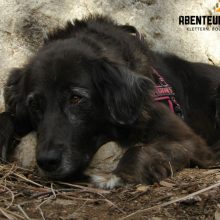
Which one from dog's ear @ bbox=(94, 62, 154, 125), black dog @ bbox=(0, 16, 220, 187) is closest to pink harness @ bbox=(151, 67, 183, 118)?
black dog @ bbox=(0, 16, 220, 187)

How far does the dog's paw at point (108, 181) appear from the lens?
3.75m

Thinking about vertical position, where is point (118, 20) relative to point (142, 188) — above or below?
above

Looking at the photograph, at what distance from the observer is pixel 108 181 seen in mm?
3771

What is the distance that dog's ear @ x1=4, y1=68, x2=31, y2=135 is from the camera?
4703 millimetres

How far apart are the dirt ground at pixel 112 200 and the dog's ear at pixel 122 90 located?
627 millimetres

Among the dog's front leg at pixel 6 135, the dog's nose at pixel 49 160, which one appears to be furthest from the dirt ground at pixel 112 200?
the dog's front leg at pixel 6 135

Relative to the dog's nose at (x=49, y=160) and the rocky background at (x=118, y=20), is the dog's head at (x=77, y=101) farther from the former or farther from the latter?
the rocky background at (x=118, y=20)

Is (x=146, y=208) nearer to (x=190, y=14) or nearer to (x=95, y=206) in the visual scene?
(x=95, y=206)

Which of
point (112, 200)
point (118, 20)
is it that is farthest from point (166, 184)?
point (118, 20)

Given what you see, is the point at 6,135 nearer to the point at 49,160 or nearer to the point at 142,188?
the point at 49,160

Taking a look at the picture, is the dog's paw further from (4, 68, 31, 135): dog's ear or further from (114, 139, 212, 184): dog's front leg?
(4, 68, 31, 135): dog's ear

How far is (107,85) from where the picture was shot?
429 centimetres

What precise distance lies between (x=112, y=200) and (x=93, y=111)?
907 millimetres

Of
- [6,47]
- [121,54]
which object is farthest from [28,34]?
[121,54]
